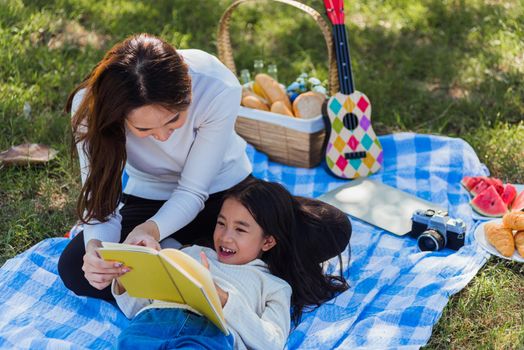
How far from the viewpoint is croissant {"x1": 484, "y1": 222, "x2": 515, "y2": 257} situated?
2.98 m

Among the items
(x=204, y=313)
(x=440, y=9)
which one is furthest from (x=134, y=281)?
(x=440, y=9)

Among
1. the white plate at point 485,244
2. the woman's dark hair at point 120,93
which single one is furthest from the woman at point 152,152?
the white plate at point 485,244

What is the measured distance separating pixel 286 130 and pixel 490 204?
1054 mm

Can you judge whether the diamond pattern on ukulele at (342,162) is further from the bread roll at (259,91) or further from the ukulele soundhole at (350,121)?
the bread roll at (259,91)

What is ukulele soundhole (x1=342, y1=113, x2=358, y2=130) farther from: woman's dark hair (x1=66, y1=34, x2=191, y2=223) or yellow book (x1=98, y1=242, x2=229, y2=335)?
yellow book (x1=98, y1=242, x2=229, y2=335)

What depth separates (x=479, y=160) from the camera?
3.76 m

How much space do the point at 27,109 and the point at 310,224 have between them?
2004 millimetres

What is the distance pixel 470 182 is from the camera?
3.48 metres

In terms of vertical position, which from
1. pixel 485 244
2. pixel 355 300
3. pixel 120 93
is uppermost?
pixel 120 93

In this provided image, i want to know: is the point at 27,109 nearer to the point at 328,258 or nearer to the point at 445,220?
the point at 328,258

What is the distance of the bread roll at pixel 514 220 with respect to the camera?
3.00 meters

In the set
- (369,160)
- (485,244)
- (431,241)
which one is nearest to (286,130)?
(369,160)

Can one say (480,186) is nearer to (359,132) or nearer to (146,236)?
(359,132)

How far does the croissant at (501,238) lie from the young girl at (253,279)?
62 cm
